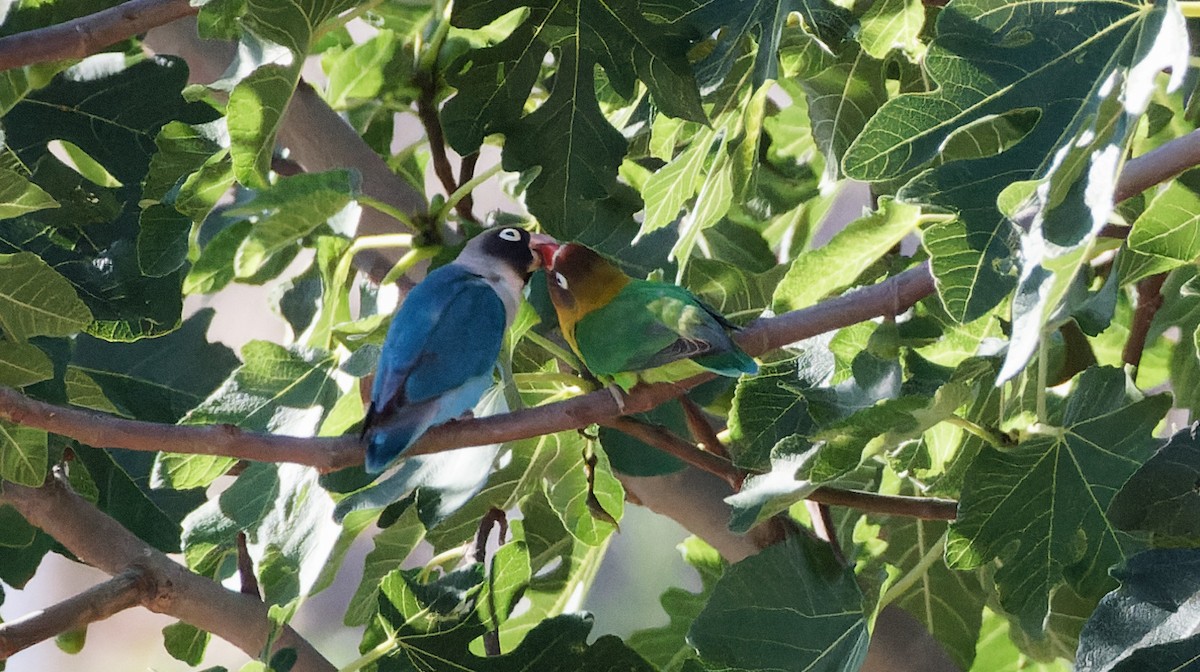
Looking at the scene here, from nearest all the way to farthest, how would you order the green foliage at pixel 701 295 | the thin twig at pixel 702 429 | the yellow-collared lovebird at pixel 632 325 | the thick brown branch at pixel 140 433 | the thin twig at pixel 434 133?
1. the thick brown branch at pixel 140 433
2. the green foliage at pixel 701 295
3. the yellow-collared lovebird at pixel 632 325
4. the thin twig at pixel 702 429
5. the thin twig at pixel 434 133

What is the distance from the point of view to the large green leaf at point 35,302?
2.59 feet

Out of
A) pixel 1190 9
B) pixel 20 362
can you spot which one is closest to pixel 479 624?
pixel 20 362

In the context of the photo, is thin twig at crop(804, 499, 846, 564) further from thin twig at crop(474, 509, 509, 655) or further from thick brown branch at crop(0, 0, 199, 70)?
thick brown branch at crop(0, 0, 199, 70)

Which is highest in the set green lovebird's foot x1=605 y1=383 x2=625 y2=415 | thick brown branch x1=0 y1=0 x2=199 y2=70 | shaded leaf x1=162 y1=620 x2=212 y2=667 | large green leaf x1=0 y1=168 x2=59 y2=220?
thick brown branch x1=0 y1=0 x2=199 y2=70

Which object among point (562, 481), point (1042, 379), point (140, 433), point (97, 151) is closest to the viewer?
point (140, 433)

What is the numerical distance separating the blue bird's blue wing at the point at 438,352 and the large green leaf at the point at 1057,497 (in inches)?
14.0

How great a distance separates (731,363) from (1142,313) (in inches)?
15.1

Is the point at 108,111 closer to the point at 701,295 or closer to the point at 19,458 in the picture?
the point at 19,458

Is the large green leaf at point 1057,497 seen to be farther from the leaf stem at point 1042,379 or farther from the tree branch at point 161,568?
the tree branch at point 161,568

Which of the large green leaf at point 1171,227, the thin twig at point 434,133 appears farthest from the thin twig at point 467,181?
the large green leaf at point 1171,227

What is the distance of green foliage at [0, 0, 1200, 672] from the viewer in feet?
2.35

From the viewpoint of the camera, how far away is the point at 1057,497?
83 cm

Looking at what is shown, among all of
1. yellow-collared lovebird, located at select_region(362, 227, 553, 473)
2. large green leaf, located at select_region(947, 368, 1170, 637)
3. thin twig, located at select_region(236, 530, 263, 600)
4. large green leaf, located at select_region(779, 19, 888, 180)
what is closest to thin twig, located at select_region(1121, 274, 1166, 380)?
large green leaf, located at select_region(947, 368, 1170, 637)

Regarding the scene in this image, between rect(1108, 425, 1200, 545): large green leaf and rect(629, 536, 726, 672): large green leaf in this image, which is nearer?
rect(1108, 425, 1200, 545): large green leaf
